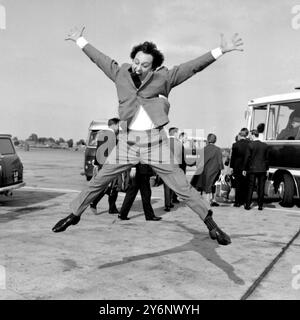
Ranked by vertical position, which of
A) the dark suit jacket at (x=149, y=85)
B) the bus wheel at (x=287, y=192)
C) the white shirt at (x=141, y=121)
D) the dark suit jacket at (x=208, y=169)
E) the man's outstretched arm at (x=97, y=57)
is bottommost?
the bus wheel at (x=287, y=192)

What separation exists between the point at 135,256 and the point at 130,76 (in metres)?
2.30

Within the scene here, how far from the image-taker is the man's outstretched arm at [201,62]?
4.38m

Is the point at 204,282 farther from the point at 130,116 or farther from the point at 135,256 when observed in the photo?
the point at 130,116

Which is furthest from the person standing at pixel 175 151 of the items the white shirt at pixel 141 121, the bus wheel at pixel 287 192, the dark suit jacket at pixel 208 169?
the white shirt at pixel 141 121

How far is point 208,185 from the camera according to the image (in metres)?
10.6

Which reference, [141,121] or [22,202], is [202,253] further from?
[22,202]

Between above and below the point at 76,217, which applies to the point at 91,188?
above

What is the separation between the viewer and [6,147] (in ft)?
32.8

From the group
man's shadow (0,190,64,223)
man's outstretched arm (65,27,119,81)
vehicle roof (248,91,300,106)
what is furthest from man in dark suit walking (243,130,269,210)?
A: man's outstretched arm (65,27,119,81)

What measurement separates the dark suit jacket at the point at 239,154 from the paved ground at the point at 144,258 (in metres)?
2.08

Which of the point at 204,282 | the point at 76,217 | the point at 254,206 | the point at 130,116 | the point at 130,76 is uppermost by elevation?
the point at 130,76

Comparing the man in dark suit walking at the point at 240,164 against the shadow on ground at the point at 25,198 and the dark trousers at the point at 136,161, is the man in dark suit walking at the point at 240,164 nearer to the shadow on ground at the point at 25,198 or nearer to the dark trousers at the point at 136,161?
the shadow on ground at the point at 25,198

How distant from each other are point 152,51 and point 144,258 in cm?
250
